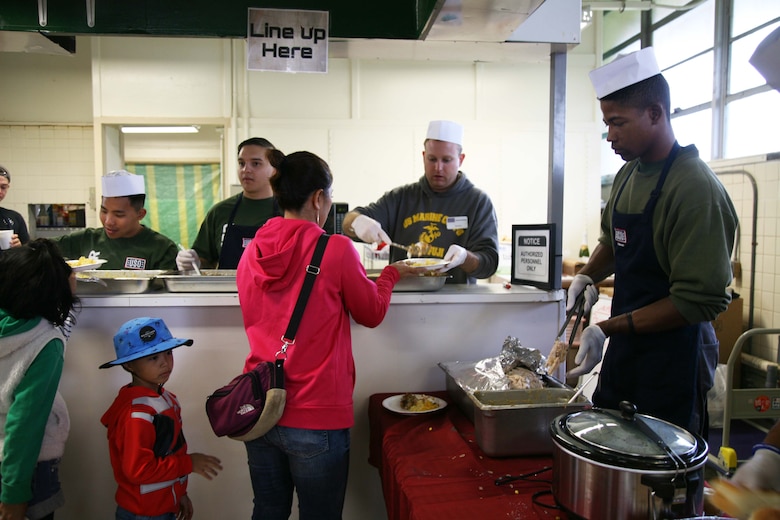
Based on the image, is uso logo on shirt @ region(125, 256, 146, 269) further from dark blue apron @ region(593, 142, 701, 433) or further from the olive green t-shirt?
dark blue apron @ region(593, 142, 701, 433)

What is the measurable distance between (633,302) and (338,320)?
0.94 meters

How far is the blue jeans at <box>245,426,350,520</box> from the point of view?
5.28 feet

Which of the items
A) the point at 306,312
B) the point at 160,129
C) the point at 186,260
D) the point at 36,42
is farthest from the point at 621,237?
the point at 160,129

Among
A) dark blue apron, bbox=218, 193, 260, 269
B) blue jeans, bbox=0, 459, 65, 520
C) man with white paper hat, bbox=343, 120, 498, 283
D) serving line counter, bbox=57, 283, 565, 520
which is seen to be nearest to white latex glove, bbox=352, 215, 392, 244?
man with white paper hat, bbox=343, 120, 498, 283

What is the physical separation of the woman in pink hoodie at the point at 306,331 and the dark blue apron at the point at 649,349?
810mm

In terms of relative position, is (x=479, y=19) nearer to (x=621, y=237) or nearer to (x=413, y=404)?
(x=621, y=237)

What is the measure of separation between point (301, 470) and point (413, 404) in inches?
19.7

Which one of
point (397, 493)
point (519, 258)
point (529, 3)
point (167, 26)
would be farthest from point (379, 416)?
point (167, 26)

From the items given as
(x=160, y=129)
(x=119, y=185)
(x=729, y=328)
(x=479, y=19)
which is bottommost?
(x=729, y=328)

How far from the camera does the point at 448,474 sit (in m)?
1.47

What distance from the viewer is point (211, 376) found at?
86.1 inches

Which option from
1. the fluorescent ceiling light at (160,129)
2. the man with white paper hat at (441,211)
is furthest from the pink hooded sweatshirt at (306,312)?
the fluorescent ceiling light at (160,129)

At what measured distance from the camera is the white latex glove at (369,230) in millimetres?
2418

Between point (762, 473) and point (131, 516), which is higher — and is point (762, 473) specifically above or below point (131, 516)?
above
